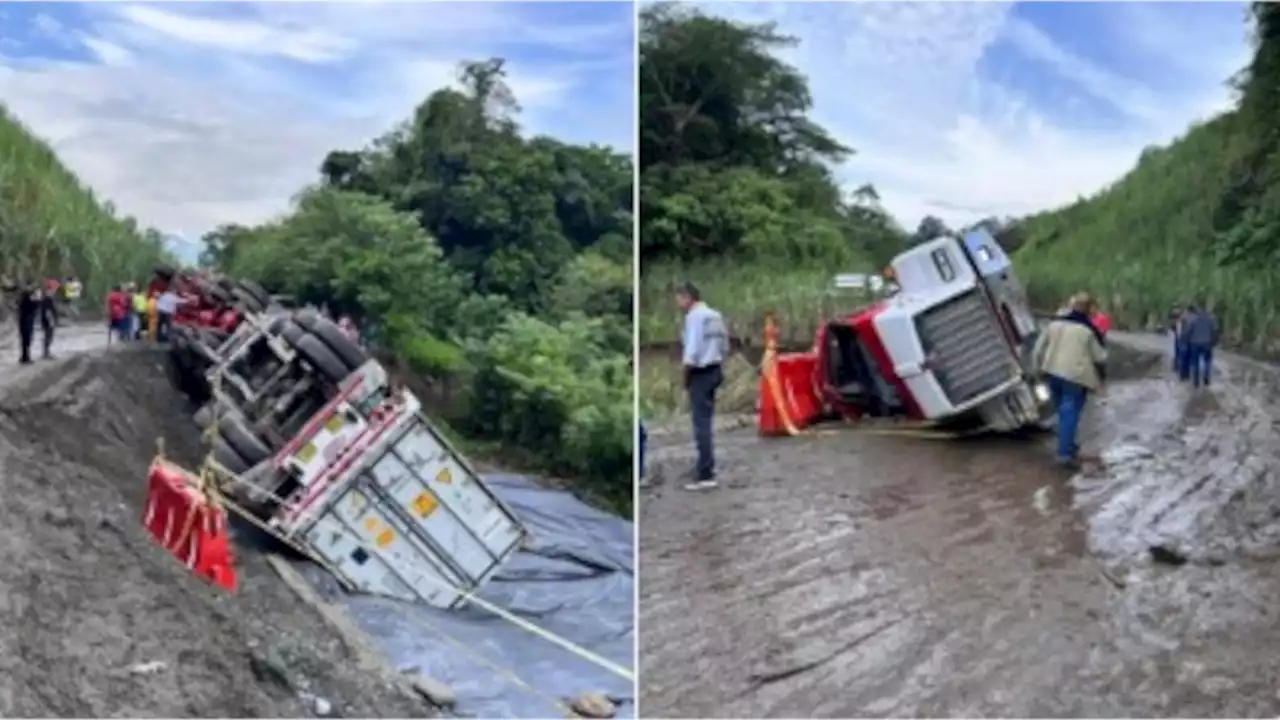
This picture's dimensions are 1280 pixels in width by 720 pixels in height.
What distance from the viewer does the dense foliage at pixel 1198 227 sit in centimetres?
343

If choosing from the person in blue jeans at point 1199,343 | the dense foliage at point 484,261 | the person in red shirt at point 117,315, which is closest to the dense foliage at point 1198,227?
the person in blue jeans at point 1199,343

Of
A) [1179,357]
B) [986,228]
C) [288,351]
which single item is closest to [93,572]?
[288,351]

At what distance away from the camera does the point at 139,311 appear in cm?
347

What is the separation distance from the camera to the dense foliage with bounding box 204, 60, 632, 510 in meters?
3.44

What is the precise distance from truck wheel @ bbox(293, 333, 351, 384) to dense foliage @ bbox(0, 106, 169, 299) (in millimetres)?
315

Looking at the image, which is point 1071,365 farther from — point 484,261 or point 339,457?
point 339,457

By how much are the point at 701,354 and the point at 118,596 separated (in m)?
1.13

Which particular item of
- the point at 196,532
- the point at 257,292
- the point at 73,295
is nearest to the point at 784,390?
the point at 257,292

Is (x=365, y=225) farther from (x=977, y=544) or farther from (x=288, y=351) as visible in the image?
(x=977, y=544)

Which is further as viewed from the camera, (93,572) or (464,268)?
(464,268)

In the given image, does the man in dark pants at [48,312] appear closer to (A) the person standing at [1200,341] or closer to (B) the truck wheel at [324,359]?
(B) the truck wheel at [324,359]

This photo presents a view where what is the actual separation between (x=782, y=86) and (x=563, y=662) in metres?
1.13

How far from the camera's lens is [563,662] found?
343cm

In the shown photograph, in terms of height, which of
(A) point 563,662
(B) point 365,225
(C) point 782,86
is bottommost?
(A) point 563,662
